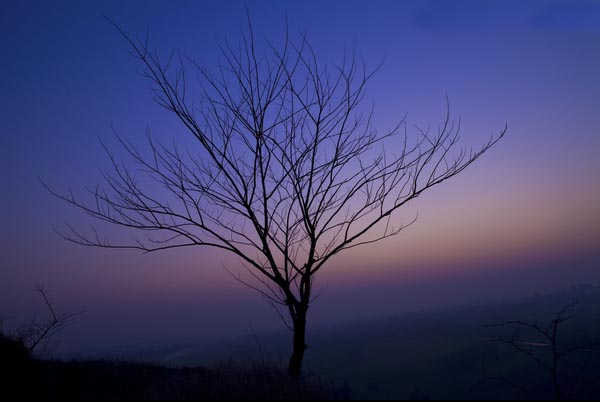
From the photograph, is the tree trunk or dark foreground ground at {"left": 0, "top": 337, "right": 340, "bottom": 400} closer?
dark foreground ground at {"left": 0, "top": 337, "right": 340, "bottom": 400}

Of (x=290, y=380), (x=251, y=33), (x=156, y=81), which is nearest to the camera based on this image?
(x=290, y=380)

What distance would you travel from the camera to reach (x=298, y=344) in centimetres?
539

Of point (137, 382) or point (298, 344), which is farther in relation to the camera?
point (137, 382)

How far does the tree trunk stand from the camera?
5211 millimetres

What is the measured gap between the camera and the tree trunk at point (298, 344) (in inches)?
205

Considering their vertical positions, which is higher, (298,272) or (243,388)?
(298,272)

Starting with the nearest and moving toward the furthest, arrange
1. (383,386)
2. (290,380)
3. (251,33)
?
(290,380), (383,386), (251,33)

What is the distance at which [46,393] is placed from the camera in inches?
215

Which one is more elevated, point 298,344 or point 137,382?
point 298,344

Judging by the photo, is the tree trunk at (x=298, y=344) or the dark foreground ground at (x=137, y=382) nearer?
the dark foreground ground at (x=137, y=382)

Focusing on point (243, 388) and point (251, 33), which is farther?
point (251, 33)

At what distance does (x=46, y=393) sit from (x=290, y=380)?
358cm

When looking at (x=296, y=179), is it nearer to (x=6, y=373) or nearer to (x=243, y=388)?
(x=243, y=388)

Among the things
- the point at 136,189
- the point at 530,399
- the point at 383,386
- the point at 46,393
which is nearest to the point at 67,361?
the point at 46,393
